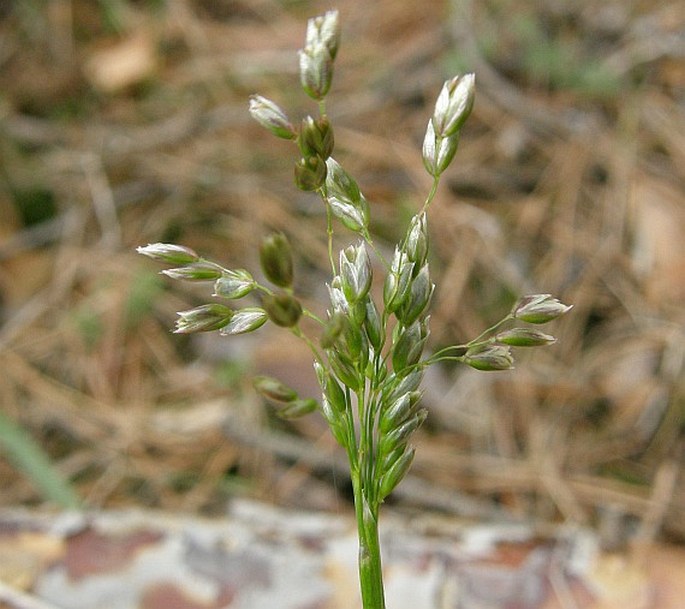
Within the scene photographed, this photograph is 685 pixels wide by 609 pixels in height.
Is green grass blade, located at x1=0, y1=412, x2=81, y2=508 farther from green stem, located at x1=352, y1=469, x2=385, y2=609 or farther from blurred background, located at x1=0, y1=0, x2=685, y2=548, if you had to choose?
green stem, located at x1=352, y1=469, x2=385, y2=609

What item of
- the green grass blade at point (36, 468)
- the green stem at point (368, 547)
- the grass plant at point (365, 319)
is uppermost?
the grass plant at point (365, 319)

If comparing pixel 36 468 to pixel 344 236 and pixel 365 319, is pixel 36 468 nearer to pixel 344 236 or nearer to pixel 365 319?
pixel 344 236

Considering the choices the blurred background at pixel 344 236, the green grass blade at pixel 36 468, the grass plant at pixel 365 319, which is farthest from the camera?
the blurred background at pixel 344 236

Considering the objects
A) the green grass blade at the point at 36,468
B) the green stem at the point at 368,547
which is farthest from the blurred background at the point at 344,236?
the green stem at the point at 368,547

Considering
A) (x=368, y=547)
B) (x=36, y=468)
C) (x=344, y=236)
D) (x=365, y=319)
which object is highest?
(x=365, y=319)

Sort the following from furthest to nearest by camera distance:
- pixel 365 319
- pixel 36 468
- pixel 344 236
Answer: pixel 344 236, pixel 36 468, pixel 365 319

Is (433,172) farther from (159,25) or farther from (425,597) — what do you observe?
(159,25)

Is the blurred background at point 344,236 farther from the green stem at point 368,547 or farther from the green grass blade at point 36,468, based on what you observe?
the green stem at point 368,547

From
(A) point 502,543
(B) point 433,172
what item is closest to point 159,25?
(A) point 502,543

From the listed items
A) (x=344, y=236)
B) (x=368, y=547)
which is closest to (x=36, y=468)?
(x=344, y=236)

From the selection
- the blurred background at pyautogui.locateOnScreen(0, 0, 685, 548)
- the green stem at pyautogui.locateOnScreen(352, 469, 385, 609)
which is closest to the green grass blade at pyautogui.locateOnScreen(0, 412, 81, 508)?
the blurred background at pyautogui.locateOnScreen(0, 0, 685, 548)
